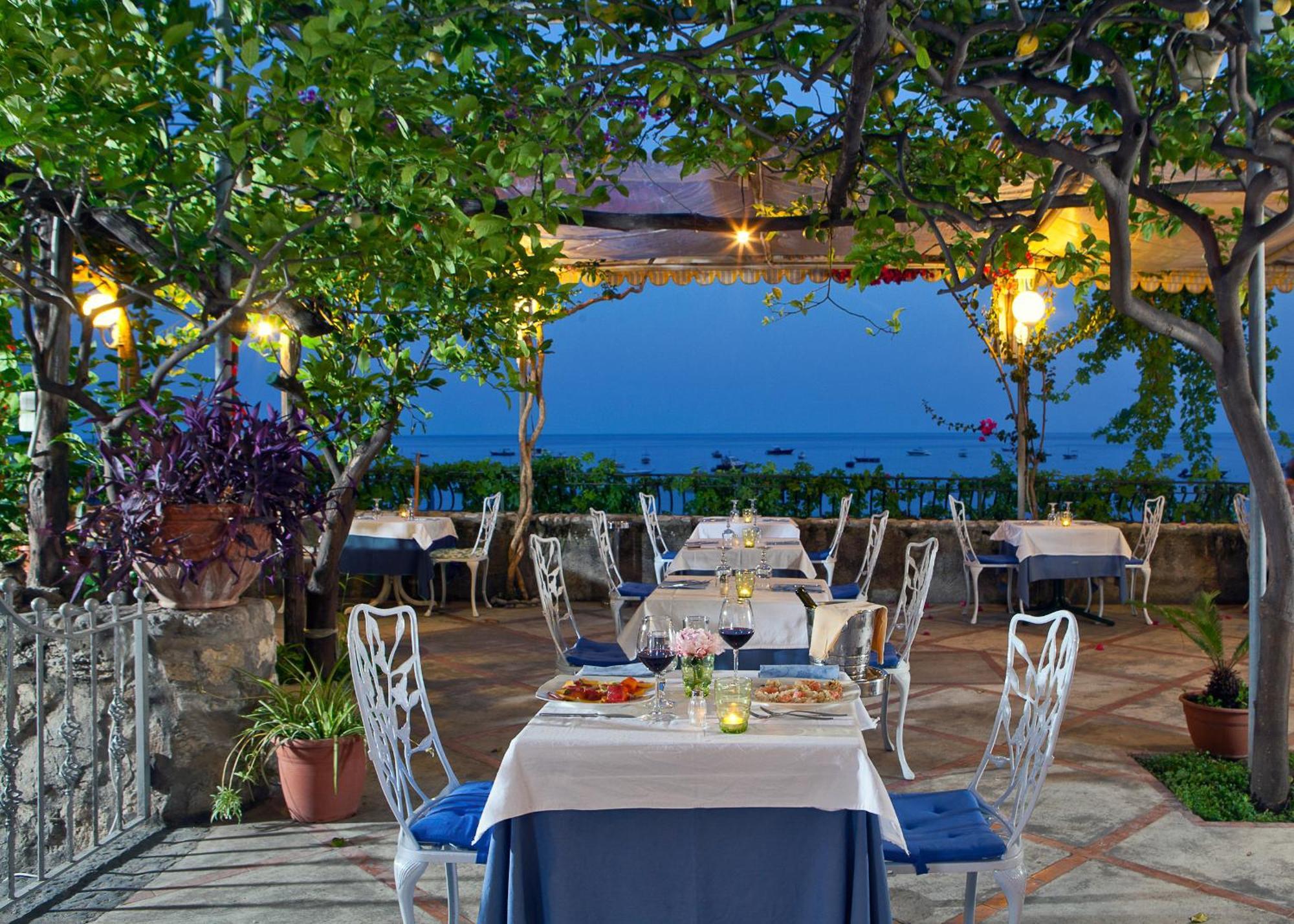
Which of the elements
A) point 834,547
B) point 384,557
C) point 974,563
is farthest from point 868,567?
point 384,557

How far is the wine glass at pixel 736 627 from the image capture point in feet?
9.65

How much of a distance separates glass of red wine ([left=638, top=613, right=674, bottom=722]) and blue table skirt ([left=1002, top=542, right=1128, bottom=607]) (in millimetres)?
6025

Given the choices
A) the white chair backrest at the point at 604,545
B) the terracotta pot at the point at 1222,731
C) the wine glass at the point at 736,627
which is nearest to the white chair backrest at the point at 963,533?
the white chair backrest at the point at 604,545

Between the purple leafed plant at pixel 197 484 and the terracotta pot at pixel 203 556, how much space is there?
0.5 inches

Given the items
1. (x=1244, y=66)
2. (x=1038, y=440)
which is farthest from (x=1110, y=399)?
(x=1244, y=66)

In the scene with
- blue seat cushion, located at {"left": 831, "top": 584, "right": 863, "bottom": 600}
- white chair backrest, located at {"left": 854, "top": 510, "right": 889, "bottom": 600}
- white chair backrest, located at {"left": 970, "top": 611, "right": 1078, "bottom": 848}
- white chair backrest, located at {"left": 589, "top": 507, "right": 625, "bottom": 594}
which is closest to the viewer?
white chair backrest, located at {"left": 970, "top": 611, "right": 1078, "bottom": 848}

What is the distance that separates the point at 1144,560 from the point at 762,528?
3.13 metres

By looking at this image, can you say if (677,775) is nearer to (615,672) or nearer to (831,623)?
(615,672)

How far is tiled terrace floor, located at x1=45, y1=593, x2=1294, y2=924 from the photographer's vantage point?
125 inches

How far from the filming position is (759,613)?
4.54 m

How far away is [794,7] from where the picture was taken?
2.79m

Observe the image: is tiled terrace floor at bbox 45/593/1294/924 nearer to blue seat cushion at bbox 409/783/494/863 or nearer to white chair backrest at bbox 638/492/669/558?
blue seat cushion at bbox 409/783/494/863

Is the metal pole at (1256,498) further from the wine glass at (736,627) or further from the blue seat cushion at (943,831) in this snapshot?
the wine glass at (736,627)

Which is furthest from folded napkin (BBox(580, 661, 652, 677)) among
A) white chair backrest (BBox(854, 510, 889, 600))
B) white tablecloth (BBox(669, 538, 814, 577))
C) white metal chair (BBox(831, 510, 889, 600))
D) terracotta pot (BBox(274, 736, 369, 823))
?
white chair backrest (BBox(854, 510, 889, 600))
